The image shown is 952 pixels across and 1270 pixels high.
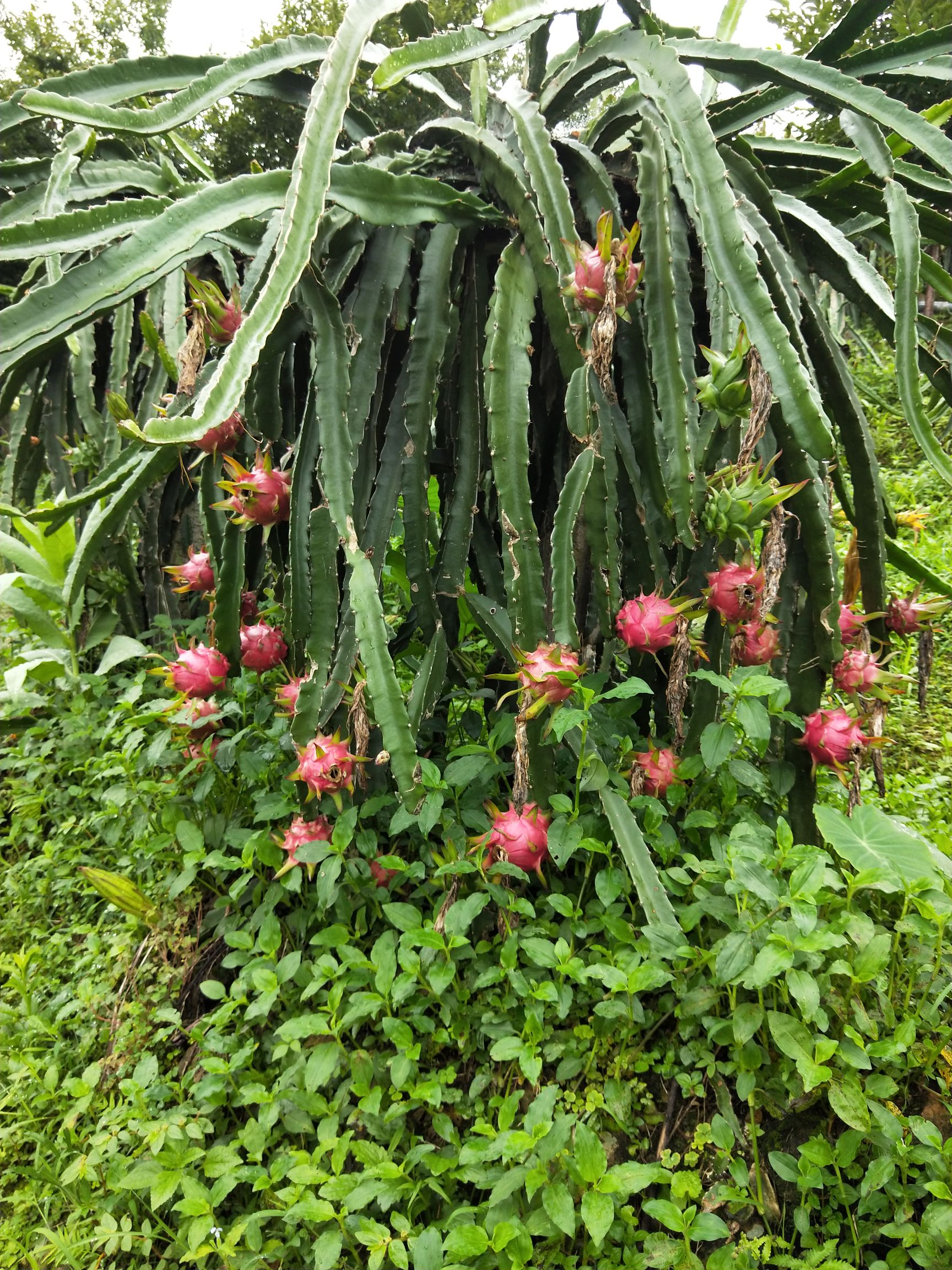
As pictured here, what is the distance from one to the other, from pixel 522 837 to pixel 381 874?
309 millimetres

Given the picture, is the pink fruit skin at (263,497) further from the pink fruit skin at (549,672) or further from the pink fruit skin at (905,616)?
the pink fruit skin at (905,616)

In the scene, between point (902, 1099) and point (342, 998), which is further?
point (342, 998)

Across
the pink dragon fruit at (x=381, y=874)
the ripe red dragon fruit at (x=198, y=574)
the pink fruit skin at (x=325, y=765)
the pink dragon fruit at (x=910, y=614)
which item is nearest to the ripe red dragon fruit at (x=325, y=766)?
the pink fruit skin at (x=325, y=765)

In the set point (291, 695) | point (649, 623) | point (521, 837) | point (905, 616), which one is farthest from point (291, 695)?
point (905, 616)

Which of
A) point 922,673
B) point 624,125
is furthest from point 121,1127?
point 624,125

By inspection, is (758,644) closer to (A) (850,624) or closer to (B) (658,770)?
(A) (850,624)

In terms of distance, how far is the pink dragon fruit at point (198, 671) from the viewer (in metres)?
1.31

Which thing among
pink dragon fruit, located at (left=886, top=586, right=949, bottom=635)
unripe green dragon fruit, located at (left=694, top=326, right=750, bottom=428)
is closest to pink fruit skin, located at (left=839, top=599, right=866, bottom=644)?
pink dragon fruit, located at (left=886, top=586, right=949, bottom=635)

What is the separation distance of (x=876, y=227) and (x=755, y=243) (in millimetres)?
490

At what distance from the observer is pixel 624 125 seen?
4.57 ft

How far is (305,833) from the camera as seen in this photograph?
1.24 metres

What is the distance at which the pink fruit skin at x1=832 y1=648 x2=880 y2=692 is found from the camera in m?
1.19

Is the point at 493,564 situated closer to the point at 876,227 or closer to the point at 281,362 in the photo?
the point at 281,362

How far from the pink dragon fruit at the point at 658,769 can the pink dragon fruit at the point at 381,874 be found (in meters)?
0.44
